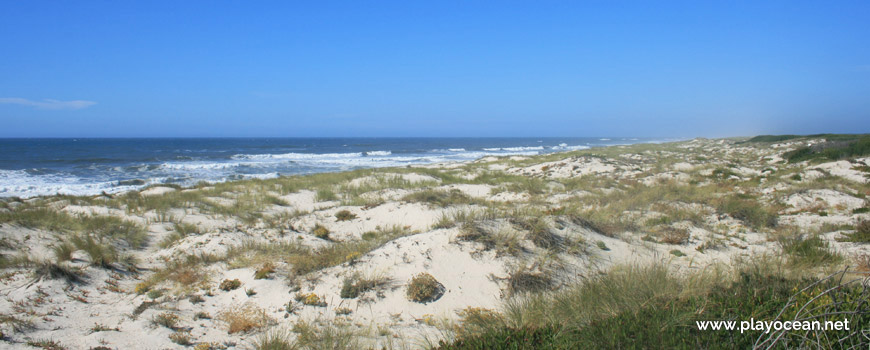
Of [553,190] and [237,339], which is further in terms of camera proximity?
[553,190]

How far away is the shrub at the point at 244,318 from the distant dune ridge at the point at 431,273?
0.03 metres

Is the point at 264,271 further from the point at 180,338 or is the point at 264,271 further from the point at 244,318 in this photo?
the point at 180,338

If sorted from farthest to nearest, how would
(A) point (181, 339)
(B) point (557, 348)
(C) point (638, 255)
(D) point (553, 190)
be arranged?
(D) point (553, 190)
(C) point (638, 255)
(A) point (181, 339)
(B) point (557, 348)

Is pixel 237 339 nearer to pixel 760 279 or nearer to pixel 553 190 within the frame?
pixel 760 279

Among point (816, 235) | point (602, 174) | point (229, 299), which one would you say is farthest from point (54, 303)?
point (602, 174)

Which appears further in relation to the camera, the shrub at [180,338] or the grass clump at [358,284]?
the grass clump at [358,284]

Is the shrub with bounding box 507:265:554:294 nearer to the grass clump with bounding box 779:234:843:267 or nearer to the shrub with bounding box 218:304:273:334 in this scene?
the shrub with bounding box 218:304:273:334

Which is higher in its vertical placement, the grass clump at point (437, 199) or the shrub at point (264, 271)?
the grass clump at point (437, 199)

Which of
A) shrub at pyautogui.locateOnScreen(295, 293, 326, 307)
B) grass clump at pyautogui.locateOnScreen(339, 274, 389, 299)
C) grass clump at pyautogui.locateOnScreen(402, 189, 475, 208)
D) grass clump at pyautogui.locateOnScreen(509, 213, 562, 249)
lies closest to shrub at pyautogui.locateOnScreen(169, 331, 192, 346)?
shrub at pyautogui.locateOnScreen(295, 293, 326, 307)

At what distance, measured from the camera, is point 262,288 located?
5340 mm

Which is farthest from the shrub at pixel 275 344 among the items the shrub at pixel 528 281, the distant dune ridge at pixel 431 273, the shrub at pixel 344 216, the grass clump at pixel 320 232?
the shrub at pixel 344 216

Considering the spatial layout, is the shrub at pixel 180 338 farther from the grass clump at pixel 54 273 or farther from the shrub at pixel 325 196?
the shrub at pixel 325 196

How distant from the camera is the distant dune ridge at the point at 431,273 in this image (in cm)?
362

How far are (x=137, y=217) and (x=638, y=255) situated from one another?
1115 centimetres
